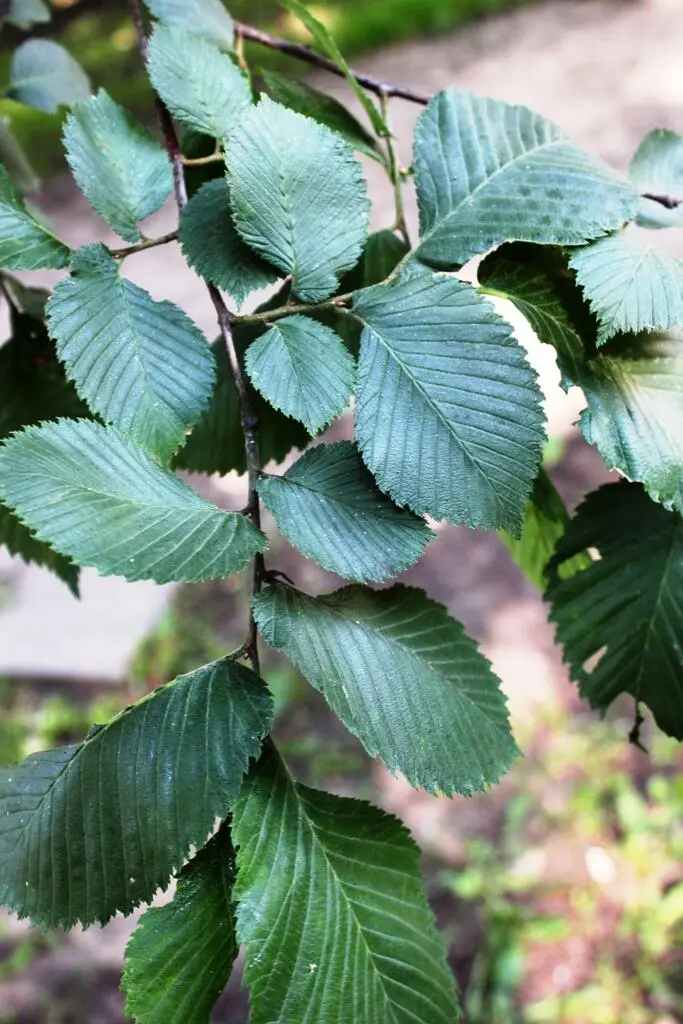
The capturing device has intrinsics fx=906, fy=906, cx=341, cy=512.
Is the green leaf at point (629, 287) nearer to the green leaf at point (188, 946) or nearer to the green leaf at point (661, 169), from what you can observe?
the green leaf at point (661, 169)

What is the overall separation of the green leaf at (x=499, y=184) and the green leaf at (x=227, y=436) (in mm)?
150

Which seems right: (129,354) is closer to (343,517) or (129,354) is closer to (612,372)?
(343,517)

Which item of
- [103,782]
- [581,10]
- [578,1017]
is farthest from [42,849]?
[581,10]

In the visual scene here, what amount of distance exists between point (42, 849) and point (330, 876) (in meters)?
0.13

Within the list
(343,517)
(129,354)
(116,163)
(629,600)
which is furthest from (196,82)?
(629,600)

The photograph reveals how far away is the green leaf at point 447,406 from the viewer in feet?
1.40

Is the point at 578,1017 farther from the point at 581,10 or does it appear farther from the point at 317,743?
the point at 581,10

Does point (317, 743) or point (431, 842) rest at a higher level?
point (317, 743)

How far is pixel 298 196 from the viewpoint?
1.57 ft

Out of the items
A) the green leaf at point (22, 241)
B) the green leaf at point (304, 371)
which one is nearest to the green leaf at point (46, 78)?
the green leaf at point (22, 241)

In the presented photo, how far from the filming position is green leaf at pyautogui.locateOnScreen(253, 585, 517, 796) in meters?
0.40

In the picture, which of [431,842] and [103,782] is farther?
[431,842]

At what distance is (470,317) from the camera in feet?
1.49

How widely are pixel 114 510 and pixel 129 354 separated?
0.12 metres
